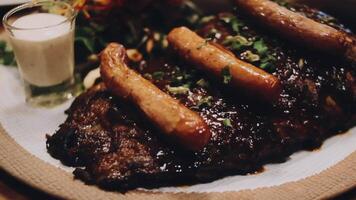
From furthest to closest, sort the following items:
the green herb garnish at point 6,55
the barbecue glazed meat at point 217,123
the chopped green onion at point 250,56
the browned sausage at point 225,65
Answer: the green herb garnish at point 6,55
the chopped green onion at point 250,56
the browned sausage at point 225,65
the barbecue glazed meat at point 217,123

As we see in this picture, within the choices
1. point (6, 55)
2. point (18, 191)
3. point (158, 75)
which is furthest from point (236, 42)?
point (6, 55)

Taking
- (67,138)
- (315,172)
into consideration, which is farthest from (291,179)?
(67,138)

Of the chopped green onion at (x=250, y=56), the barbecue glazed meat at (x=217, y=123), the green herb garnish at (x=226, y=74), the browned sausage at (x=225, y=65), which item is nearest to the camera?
the barbecue glazed meat at (x=217, y=123)

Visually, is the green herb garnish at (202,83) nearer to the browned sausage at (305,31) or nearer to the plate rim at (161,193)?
the browned sausage at (305,31)

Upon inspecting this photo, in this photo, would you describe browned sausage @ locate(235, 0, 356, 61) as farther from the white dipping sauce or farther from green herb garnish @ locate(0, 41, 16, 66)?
green herb garnish @ locate(0, 41, 16, 66)

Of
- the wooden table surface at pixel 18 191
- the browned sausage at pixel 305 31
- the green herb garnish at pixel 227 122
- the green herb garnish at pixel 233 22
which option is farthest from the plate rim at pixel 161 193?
the green herb garnish at pixel 233 22

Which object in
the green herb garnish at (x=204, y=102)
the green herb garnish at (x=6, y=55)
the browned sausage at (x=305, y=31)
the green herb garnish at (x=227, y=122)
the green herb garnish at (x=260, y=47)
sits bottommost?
the green herb garnish at (x=6, y=55)

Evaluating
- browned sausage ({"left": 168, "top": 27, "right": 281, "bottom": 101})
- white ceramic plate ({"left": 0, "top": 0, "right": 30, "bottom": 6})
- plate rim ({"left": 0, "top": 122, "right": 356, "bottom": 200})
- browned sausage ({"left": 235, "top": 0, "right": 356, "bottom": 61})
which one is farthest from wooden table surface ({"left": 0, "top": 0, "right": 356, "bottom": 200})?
white ceramic plate ({"left": 0, "top": 0, "right": 30, "bottom": 6})

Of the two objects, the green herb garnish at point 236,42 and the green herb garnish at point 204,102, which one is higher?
the green herb garnish at point 236,42
